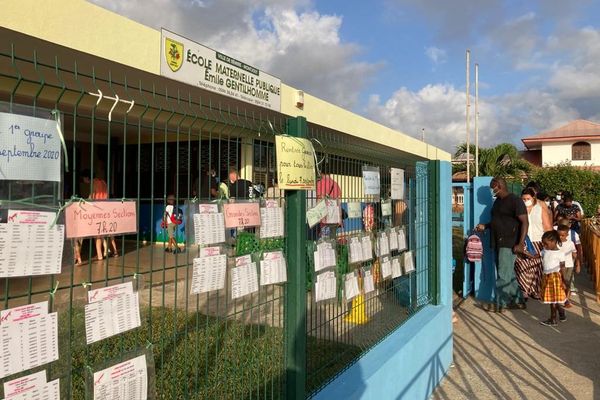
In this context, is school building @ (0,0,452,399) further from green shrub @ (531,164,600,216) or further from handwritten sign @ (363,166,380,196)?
green shrub @ (531,164,600,216)

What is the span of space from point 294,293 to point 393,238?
174 cm

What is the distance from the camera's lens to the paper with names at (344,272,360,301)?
346 cm

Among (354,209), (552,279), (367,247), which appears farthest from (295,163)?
(552,279)

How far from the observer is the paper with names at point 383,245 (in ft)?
13.1

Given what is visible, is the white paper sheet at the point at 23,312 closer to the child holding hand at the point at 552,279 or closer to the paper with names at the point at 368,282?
the paper with names at the point at 368,282

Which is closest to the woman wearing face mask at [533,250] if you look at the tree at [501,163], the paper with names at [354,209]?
the paper with names at [354,209]

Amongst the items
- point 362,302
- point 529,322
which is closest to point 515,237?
point 529,322

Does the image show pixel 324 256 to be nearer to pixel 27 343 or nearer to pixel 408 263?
pixel 408 263

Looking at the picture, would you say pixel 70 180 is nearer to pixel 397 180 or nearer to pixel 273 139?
pixel 273 139

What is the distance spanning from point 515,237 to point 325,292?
16.3 ft

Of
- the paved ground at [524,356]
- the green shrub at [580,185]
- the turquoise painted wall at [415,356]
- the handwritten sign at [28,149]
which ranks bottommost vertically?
the paved ground at [524,356]

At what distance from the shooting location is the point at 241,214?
2.42m

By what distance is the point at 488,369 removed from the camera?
200 inches

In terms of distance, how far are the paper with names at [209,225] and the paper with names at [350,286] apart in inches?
56.0
